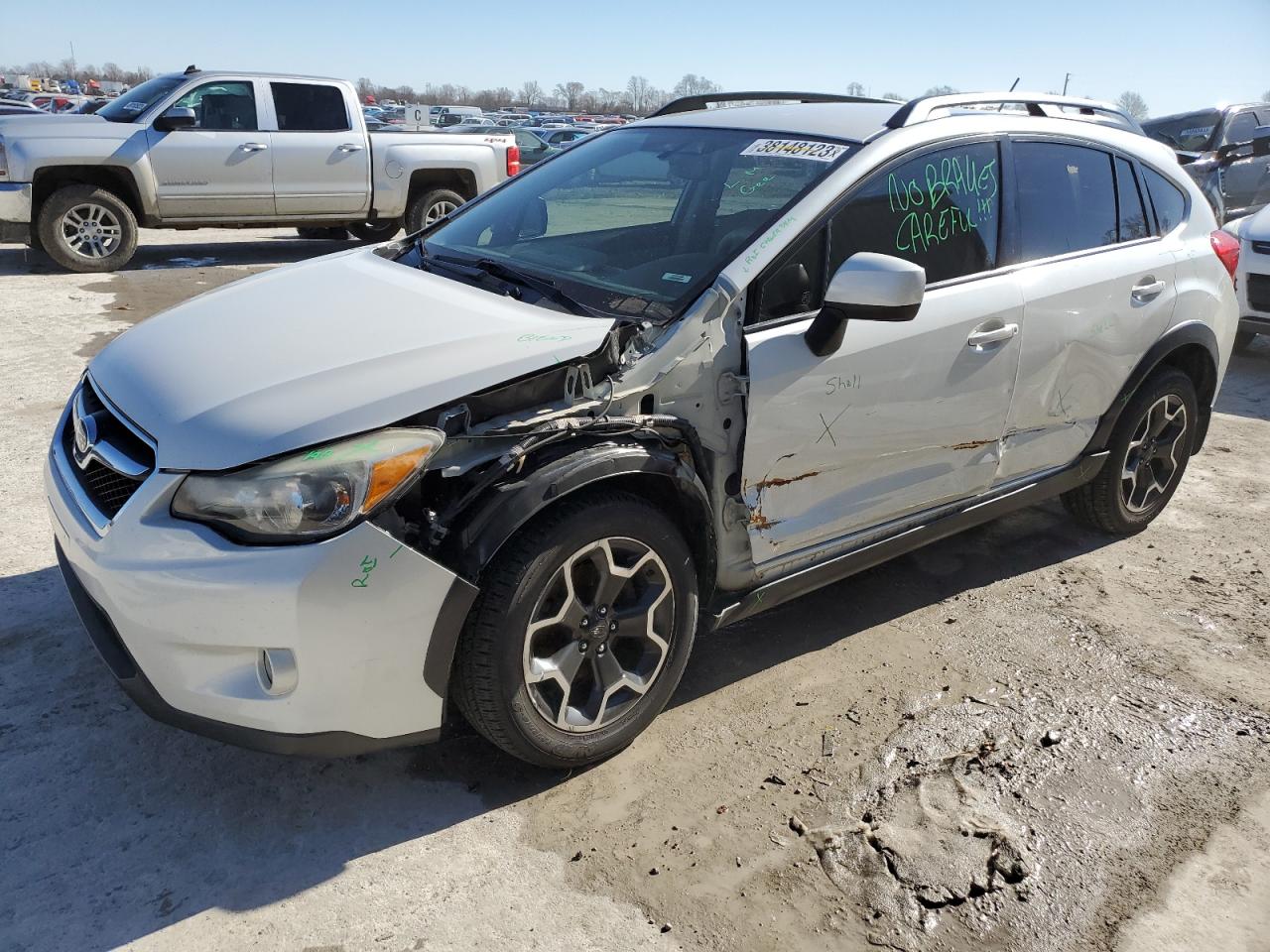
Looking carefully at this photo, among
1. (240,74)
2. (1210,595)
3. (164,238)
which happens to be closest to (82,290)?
(240,74)

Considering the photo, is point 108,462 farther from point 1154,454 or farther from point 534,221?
point 1154,454

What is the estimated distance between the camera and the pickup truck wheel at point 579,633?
2.55 meters

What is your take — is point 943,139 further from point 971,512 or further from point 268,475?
point 268,475

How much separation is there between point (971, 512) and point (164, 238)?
1162cm

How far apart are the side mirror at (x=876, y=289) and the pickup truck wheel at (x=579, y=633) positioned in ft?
2.62

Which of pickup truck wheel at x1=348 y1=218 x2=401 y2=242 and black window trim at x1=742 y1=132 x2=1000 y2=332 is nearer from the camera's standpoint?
black window trim at x1=742 y1=132 x2=1000 y2=332

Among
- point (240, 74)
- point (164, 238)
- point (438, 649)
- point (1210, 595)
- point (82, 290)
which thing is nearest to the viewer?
point (438, 649)

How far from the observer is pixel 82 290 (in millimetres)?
8977

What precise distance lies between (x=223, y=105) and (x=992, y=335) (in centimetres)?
928

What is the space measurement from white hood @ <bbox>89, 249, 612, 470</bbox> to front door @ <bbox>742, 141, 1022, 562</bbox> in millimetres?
574

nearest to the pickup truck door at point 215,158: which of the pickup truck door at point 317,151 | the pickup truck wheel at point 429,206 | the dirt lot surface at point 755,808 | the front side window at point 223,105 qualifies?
the front side window at point 223,105

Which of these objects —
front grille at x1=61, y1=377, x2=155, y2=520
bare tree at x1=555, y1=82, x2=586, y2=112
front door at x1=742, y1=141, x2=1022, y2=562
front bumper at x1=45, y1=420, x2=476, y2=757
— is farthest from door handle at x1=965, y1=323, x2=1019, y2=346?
bare tree at x1=555, y1=82, x2=586, y2=112

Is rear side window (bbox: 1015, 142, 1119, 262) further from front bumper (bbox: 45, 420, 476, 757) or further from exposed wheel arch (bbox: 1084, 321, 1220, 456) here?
front bumper (bbox: 45, 420, 476, 757)

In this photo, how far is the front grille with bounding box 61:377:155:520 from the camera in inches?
99.4
